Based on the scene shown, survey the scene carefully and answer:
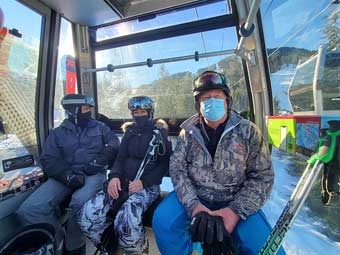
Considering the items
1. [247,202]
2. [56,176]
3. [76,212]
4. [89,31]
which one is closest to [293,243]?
[247,202]

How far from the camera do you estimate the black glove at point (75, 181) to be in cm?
206

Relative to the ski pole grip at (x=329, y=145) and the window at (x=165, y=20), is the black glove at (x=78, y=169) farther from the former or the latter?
the ski pole grip at (x=329, y=145)

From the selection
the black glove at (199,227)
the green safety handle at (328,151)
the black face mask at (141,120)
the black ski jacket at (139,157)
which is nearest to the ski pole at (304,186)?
the green safety handle at (328,151)

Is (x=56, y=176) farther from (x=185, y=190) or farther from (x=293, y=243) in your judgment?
(x=293, y=243)

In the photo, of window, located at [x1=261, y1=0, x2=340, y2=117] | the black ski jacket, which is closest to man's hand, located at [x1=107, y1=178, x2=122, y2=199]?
the black ski jacket

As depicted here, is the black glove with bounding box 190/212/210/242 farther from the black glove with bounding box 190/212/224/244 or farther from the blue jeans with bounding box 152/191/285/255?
the blue jeans with bounding box 152/191/285/255

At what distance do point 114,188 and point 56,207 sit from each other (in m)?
0.68

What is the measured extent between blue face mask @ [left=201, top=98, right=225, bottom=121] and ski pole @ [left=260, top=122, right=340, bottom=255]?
643mm

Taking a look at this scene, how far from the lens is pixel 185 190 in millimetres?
1490

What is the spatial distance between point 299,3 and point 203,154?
1396 mm

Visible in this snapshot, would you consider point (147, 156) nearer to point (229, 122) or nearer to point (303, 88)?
point (229, 122)

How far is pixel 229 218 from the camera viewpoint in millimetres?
1310

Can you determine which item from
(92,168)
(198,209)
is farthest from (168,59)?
(198,209)

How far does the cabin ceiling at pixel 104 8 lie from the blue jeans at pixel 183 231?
1.99m
